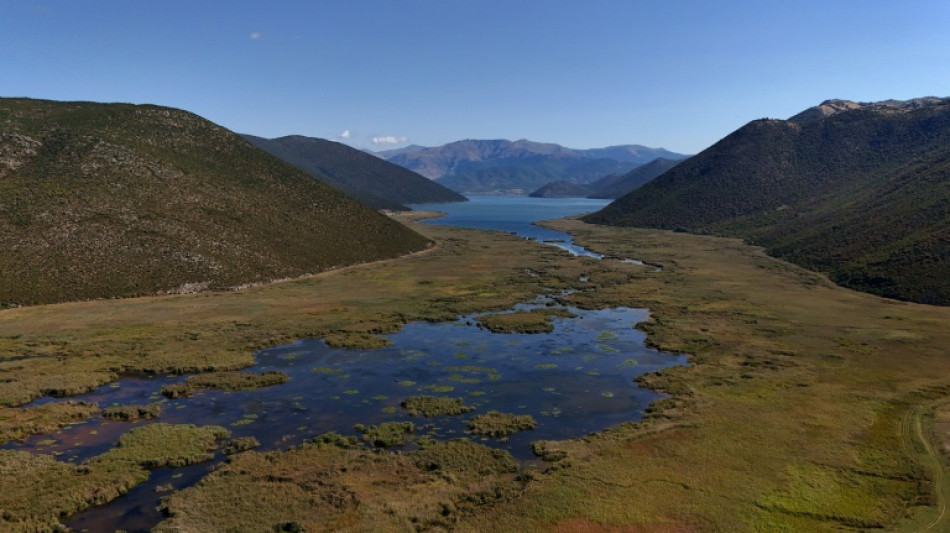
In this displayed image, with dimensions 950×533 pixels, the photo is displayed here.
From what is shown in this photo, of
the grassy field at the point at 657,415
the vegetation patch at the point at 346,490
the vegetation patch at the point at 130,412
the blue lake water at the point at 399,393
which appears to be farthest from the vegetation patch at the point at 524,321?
the vegetation patch at the point at 130,412

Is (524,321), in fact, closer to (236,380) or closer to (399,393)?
(399,393)

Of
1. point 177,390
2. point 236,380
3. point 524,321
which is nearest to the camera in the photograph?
point 177,390

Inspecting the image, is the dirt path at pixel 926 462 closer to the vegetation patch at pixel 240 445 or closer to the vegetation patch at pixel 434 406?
the vegetation patch at pixel 434 406

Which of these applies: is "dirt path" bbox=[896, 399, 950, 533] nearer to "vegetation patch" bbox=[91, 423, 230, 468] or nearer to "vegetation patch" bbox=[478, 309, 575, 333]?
"vegetation patch" bbox=[478, 309, 575, 333]

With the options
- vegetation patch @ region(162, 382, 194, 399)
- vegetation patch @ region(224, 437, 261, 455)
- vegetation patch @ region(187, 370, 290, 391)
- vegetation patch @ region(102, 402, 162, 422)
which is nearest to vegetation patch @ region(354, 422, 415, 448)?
vegetation patch @ region(224, 437, 261, 455)

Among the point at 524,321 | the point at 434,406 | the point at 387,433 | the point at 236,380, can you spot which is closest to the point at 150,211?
the point at 236,380

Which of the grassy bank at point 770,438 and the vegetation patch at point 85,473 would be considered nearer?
the vegetation patch at point 85,473
